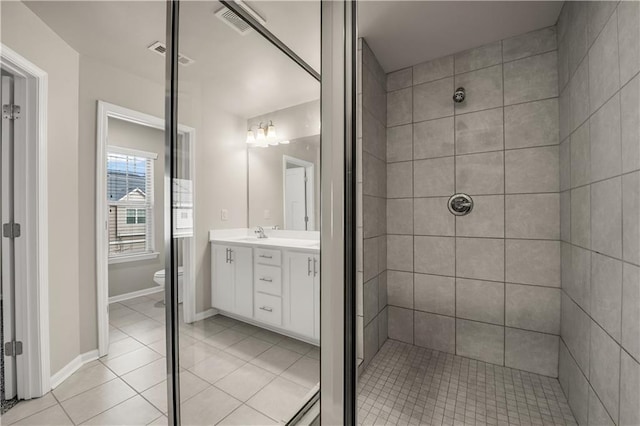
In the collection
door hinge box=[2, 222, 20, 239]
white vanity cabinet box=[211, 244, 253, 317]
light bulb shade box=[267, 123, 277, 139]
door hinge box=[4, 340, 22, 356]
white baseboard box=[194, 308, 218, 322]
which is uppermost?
light bulb shade box=[267, 123, 277, 139]

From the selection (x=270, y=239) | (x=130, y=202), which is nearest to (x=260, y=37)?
(x=270, y=239)

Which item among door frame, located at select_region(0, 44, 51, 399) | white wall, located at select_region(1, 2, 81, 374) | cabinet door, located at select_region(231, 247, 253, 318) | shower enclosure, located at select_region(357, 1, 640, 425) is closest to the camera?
shower enclosure, located at select_region(357, 1, 640, 425)

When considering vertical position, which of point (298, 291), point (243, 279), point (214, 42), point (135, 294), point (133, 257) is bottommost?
point (135, 294)

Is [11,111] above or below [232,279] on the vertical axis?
above

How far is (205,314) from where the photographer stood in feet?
3.46

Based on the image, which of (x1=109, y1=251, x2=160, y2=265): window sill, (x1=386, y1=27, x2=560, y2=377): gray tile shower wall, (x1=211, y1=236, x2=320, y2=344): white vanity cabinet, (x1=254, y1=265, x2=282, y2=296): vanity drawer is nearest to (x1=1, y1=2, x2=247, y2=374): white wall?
(x1=211, y1=236, x2=320, y2=344): white vanity cabinet

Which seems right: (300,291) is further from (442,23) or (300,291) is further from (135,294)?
(135,294)

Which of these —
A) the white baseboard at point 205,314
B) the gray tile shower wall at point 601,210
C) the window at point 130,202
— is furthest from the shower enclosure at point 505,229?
the window at point 130,202

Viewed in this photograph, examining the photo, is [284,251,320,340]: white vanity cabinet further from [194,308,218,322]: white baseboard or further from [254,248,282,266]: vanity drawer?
[194,308,218,322]: white baseboard

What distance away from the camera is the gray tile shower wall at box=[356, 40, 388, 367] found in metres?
1.64

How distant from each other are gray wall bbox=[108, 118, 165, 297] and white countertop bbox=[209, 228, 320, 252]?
2787mm

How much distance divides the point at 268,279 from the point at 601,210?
154cm

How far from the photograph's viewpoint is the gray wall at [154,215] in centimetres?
313

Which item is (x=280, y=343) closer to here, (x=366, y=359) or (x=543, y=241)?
(x=366, y=359)
